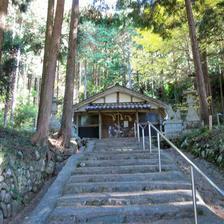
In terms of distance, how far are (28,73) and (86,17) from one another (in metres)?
22.5

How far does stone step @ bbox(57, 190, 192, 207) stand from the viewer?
505 cm

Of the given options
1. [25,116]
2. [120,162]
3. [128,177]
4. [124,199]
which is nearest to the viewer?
[124,199]

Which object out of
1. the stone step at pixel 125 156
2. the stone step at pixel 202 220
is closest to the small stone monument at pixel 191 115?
the stone step at pixel 125 156

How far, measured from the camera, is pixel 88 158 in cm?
808

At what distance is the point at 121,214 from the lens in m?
4.54

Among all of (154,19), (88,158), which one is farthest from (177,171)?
(154,19)

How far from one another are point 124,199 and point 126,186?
66cm

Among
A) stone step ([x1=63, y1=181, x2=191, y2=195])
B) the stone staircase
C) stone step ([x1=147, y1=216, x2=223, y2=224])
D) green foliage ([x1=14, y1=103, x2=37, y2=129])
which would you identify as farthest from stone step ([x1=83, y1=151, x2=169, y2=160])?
green foliage ([x1=14, y1=103, x2=37, y2=129])

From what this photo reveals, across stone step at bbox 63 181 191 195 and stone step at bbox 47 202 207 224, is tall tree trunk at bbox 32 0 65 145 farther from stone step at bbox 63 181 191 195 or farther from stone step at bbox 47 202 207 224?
stone step at bbox 47 202 207 224

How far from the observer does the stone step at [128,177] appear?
6.21 metres

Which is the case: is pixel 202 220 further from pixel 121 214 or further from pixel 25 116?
pixel 25 116

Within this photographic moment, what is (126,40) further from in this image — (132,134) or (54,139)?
(54,139)

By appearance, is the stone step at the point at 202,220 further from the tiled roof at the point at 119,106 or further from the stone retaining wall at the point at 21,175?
the tiled roof at the point at 119,106

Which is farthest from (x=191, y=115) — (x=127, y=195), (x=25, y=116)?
(x=25, y=116)
